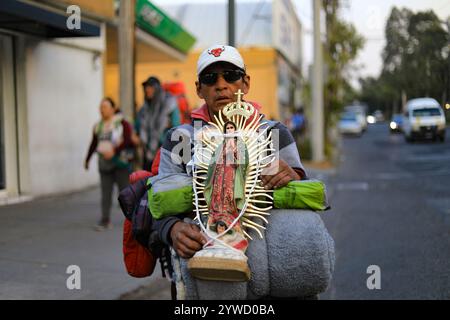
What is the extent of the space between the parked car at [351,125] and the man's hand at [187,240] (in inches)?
1509

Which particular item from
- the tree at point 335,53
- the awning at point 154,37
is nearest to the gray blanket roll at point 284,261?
the awning at point 154,37

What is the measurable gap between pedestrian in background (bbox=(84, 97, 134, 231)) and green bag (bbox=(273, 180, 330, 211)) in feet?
19.8

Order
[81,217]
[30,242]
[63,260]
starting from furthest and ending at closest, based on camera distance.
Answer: [81,217], [30,242], [63,260]

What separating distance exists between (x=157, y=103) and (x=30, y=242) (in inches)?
92.1

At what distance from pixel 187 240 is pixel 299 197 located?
441 mm

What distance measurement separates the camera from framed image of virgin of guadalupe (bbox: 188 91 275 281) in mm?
1971

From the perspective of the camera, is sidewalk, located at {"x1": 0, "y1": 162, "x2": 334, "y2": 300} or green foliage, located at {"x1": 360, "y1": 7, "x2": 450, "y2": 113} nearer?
green foliage, located at {"x1": 360, "y1": 7, "x2": 450, "y2": 113}

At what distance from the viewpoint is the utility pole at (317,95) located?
1934 centimetres

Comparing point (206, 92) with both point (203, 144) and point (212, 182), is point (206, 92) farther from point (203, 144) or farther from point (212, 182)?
point (212, 182)

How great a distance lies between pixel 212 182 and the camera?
2156 mm

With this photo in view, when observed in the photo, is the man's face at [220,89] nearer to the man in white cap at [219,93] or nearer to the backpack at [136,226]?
the man in white cap at [219,93]

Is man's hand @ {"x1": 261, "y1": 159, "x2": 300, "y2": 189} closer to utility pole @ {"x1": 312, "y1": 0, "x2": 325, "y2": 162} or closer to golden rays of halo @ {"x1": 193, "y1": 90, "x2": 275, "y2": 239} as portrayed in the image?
golden rays of halo @ {"x1": 193, "y1": 90, "x2": 275, "y2": 239}

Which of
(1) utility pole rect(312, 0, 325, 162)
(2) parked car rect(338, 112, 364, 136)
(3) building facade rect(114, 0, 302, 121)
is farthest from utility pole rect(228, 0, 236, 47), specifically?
(2) parked car rect(338, 112, 364, 136)
